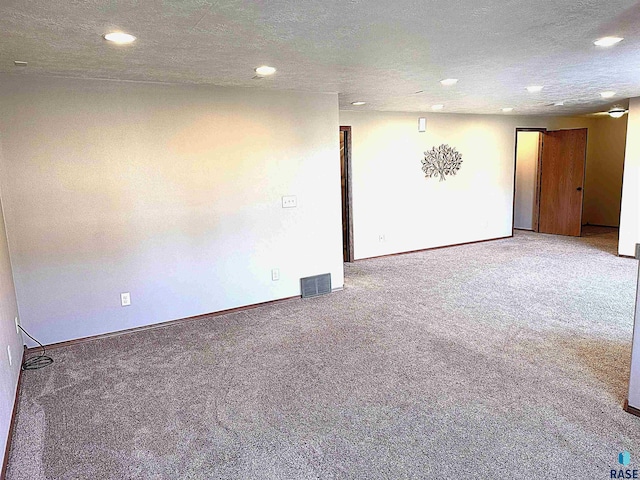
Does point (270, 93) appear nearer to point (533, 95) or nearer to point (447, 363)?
point (447, 363)

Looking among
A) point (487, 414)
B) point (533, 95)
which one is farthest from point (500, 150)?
point (487, 414)

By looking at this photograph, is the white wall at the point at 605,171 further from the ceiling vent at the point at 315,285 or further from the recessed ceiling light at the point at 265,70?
the recessed ceiling light at the point at 265,70

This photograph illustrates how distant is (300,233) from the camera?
15.9ft

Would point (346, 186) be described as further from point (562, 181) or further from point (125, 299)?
point (562, 181)

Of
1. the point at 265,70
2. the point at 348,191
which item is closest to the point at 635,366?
the point at 265,70

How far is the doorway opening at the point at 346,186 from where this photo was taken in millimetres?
6434

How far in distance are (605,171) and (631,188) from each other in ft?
12.0

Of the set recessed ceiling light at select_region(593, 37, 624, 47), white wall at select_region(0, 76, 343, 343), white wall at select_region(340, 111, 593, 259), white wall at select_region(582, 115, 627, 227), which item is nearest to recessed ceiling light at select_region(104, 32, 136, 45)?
white wall at select_region(0, 76, 343, 343)

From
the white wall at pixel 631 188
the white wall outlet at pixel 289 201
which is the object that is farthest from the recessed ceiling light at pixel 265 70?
the white wall at pixel 631 188

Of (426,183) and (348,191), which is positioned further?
(426,183)

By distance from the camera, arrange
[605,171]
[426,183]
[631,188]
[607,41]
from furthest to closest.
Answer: [605,171] < [426,183] < [631,188] < [607,41]

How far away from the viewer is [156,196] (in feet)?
13.2

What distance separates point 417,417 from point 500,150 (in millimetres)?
6798

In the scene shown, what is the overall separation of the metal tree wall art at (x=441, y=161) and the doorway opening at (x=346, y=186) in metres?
1.52
